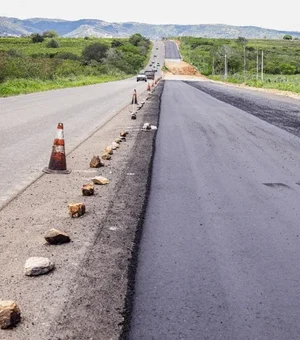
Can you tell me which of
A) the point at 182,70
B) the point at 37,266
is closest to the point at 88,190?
the point at 37,266

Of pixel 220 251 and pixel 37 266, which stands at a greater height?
pixel 37 266

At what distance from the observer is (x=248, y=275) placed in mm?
4527

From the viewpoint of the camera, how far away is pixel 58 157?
911 cm

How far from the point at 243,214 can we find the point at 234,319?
2.90 meters

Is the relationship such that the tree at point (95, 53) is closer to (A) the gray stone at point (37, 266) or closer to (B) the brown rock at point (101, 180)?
(B) the brown rock at point (101, 180)

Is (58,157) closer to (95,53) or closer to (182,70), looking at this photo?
(182,70)

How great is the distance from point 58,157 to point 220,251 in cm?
471

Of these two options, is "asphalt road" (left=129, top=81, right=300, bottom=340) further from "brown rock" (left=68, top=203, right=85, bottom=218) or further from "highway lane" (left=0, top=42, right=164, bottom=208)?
"highway lane" (left=0, top=42, right=164, bottom=208)

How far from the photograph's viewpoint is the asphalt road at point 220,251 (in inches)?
144

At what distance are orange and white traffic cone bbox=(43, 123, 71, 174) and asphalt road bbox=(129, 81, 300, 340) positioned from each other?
165 cm

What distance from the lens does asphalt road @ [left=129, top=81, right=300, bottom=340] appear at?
144 inches

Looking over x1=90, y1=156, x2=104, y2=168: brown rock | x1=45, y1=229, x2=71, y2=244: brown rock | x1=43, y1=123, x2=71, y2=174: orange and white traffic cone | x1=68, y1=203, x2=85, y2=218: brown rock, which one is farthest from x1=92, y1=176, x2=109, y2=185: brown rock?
x1=45, y1=229, x2=71, y2=244: brown rock

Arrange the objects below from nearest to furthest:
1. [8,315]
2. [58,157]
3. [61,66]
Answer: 1. [8,315]
2. [58,157]
3. [61,66]

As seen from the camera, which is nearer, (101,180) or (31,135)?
(101,180)
